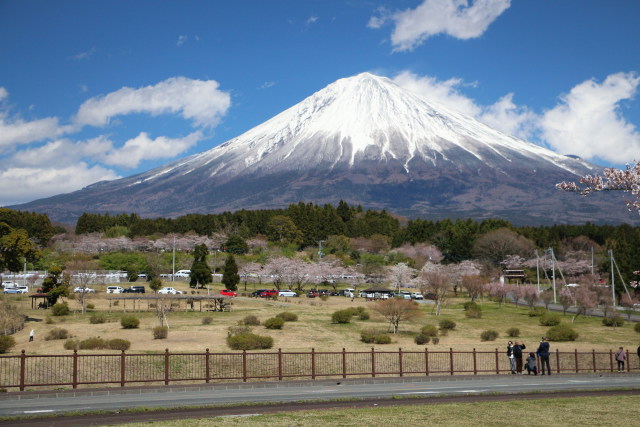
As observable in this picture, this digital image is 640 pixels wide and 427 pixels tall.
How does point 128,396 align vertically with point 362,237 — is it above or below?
below

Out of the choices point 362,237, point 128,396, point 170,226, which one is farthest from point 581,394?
point 170,226

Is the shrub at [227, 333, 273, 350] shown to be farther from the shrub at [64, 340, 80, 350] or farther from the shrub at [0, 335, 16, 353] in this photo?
the shrub at [0, 335, 16, 353]

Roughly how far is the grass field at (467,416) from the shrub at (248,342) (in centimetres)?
1842

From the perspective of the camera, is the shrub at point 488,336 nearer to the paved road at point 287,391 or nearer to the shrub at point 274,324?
the shrub at point 274,324

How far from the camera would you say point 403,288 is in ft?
304

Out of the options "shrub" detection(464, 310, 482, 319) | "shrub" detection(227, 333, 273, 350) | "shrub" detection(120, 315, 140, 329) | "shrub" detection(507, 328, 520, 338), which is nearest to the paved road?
"shrub" detection(227, 333, 273, 350)

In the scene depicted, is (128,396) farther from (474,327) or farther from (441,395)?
(474,327)

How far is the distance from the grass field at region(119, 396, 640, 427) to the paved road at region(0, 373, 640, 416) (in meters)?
2.60

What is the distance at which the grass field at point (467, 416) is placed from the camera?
46.8 ft

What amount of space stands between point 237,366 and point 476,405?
49.3 ft

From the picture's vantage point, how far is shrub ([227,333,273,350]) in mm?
34031

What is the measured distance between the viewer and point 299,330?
42594 millimetres

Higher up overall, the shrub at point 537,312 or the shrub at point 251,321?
the shrub at point 251,321

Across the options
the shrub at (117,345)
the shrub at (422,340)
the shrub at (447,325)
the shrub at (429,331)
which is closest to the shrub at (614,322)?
the shrub at (447,325)
